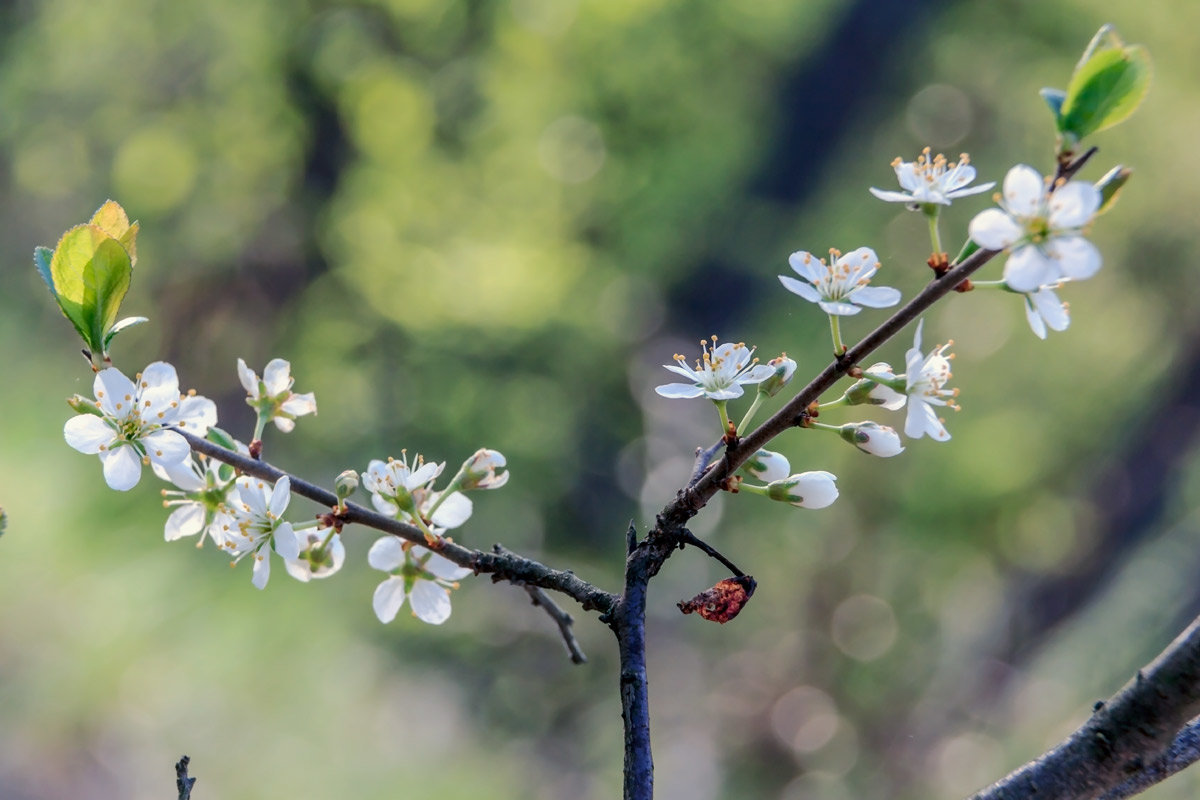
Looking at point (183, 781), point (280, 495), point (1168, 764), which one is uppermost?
point (280, 495)

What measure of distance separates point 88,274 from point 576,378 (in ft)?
5.93

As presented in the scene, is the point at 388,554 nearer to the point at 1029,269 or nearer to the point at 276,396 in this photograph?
the point at 276,396

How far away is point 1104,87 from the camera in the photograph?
29cm

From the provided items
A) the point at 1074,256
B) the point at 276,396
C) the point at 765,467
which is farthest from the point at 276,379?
the point at 1074,256

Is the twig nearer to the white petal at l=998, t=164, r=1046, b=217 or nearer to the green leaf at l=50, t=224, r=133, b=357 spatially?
the white petal at l=998, t=164, r=1046, b=217

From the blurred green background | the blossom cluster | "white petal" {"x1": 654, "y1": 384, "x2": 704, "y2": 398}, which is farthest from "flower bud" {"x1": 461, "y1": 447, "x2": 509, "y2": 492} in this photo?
the blurred green background

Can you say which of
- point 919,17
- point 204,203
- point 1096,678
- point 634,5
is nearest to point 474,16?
point 634,5

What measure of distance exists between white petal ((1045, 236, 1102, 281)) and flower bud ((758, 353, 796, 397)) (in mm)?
105

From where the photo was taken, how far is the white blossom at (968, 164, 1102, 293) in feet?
0.89

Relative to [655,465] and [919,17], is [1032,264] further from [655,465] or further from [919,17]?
[919,17]

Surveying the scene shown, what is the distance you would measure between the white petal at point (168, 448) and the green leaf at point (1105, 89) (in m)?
0.33

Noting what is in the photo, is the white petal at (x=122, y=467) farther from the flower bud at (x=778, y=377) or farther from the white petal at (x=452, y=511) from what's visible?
the flower bud at (x=778, y=377)

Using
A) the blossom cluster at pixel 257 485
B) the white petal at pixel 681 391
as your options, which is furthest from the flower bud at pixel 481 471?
the white petal at pixel 681 391

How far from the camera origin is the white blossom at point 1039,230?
0.27m
